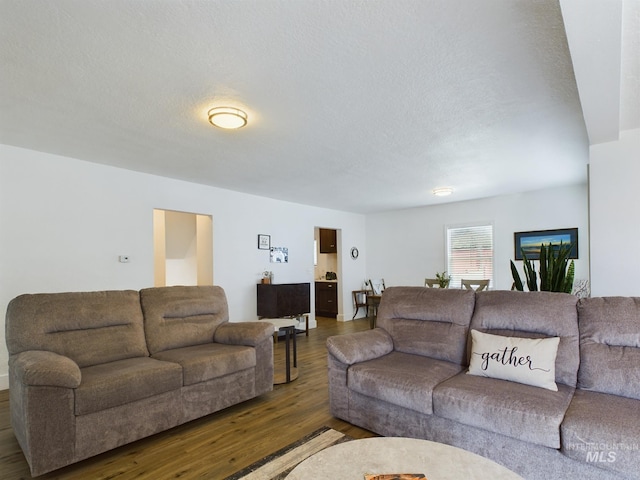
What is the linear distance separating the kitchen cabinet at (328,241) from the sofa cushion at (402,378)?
18.0ft

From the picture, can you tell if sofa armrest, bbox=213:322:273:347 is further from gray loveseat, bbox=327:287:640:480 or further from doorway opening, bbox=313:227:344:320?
doorway opening, bbox=313:227:344:320

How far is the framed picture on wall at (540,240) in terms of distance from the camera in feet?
18.0

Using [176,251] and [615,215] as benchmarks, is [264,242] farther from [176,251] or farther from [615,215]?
[615,215]

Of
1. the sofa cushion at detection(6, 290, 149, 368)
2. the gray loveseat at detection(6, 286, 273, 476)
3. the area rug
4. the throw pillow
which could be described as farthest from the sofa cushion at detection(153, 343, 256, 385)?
the throw pillow

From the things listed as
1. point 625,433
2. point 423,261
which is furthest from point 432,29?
point 423,261

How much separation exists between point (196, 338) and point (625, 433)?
119 inches

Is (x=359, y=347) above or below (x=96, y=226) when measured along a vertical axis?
below

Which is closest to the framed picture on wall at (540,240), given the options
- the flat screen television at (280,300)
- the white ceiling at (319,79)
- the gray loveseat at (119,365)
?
the white ceiling at (319,79)

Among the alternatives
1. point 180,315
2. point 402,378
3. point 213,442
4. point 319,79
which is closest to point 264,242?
point 180,315

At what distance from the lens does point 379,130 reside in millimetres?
3133

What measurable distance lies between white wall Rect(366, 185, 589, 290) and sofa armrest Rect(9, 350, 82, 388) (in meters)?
6.34

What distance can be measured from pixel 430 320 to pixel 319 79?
80.6 inches

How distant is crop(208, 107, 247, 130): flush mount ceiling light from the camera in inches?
105

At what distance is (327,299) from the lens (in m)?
7.95
